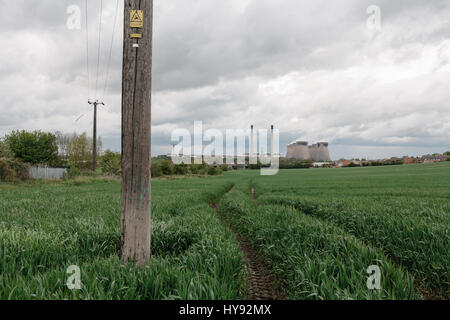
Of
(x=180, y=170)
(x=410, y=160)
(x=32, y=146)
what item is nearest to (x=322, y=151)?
(x=410, y=160)

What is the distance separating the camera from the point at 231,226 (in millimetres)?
7832

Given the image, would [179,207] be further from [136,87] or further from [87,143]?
[87,143]

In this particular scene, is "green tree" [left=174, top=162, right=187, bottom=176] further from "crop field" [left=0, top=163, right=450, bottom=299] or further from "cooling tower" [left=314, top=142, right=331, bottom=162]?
"cooling tower" [left=314, top=142, right=331, bottom=162]

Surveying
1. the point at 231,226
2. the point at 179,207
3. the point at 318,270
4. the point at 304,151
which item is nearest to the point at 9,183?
the point at 179,207

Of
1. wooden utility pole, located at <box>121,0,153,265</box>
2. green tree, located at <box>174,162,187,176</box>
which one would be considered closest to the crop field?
wooden utility pole, located at <box>121,0,153,265</box>

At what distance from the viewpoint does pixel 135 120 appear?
10.6ft

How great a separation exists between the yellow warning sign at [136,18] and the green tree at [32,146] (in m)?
60.5

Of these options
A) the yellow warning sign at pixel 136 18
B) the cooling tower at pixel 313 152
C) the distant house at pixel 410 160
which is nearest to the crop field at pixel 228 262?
the yellow warning sign at pixel 136 18

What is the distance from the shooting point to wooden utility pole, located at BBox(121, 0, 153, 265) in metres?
3.24

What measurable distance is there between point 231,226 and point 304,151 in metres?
153

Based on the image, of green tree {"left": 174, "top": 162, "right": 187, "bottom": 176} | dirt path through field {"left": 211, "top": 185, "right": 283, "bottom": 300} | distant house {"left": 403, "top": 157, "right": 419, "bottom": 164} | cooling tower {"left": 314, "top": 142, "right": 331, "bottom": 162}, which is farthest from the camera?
cooling tower {"left": 314, "top": 142, "right": 331, "bottom": 162}

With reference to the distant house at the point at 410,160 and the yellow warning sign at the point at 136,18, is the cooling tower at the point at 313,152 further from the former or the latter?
the yellow warning sign at the point at 136,18

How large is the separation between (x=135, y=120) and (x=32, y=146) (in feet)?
201

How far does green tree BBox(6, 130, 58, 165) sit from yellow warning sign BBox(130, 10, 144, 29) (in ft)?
198
